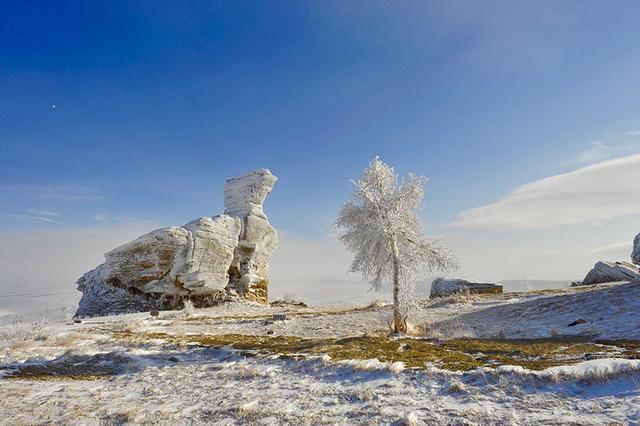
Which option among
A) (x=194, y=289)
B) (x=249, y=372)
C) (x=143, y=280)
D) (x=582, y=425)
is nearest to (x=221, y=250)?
(x=194, y=289)

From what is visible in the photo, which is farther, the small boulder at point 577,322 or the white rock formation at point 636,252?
the white rock formation at point 636,252

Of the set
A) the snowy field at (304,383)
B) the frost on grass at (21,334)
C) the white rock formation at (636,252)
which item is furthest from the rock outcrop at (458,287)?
the frost on grass at (21,334)

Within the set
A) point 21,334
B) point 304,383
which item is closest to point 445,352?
point 304,383

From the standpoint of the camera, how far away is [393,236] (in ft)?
56.4

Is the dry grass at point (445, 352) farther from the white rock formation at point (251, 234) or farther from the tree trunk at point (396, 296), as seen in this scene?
the white rock formation at point (251, 234)

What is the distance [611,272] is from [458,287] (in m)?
12.6

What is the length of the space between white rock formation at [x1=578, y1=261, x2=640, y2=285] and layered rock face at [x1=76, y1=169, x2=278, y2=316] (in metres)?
31.1

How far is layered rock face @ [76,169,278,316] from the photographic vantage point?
107 feet

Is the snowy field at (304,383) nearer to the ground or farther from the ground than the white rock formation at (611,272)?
nearer to the ground

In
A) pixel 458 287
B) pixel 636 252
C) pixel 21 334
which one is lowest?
pixel 21 334

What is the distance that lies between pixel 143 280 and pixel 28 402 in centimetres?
2629

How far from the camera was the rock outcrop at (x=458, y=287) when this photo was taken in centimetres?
3600

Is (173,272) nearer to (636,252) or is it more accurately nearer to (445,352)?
(445,352)

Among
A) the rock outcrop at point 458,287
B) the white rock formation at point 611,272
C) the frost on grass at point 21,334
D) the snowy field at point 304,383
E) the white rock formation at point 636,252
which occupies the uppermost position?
the white rock formation at point 636,252
